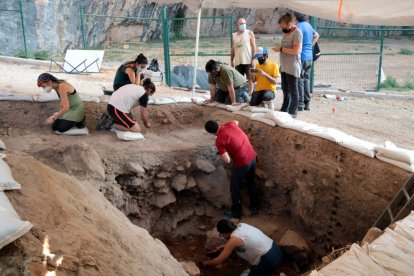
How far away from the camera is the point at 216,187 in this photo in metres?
6.84

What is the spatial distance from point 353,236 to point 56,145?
14.4ft

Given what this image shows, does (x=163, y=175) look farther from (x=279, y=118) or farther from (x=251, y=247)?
(x=279, y=118)

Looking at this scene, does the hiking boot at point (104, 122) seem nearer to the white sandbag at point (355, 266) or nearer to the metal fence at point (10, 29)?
the white sandbag at point (355, 266)

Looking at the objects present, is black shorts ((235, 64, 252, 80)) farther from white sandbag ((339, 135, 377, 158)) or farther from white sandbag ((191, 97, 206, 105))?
white sandbag ((339, 135, 377, 158))

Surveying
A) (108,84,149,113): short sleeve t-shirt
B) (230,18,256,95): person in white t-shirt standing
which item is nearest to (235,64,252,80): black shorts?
(230,18,256,95): person in white t-shirt standing

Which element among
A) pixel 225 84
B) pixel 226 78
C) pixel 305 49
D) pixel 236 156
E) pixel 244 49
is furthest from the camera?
pixel 244 49

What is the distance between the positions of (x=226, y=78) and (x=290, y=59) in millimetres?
1115

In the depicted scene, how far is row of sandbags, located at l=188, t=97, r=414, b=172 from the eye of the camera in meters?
4.95

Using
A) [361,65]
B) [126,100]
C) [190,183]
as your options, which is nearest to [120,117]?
[126,100]

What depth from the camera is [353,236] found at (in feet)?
17.9

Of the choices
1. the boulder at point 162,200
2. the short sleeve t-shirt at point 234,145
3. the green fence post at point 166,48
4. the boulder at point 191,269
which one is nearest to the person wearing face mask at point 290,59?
the short sleeve t-shirt at point 234,145

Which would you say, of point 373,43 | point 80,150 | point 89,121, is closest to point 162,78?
point 89,121

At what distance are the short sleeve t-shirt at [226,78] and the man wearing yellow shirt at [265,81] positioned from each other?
313 millimetres

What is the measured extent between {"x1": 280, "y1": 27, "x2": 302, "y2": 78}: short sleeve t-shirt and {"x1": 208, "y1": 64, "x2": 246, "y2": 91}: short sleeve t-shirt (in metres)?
0.82
